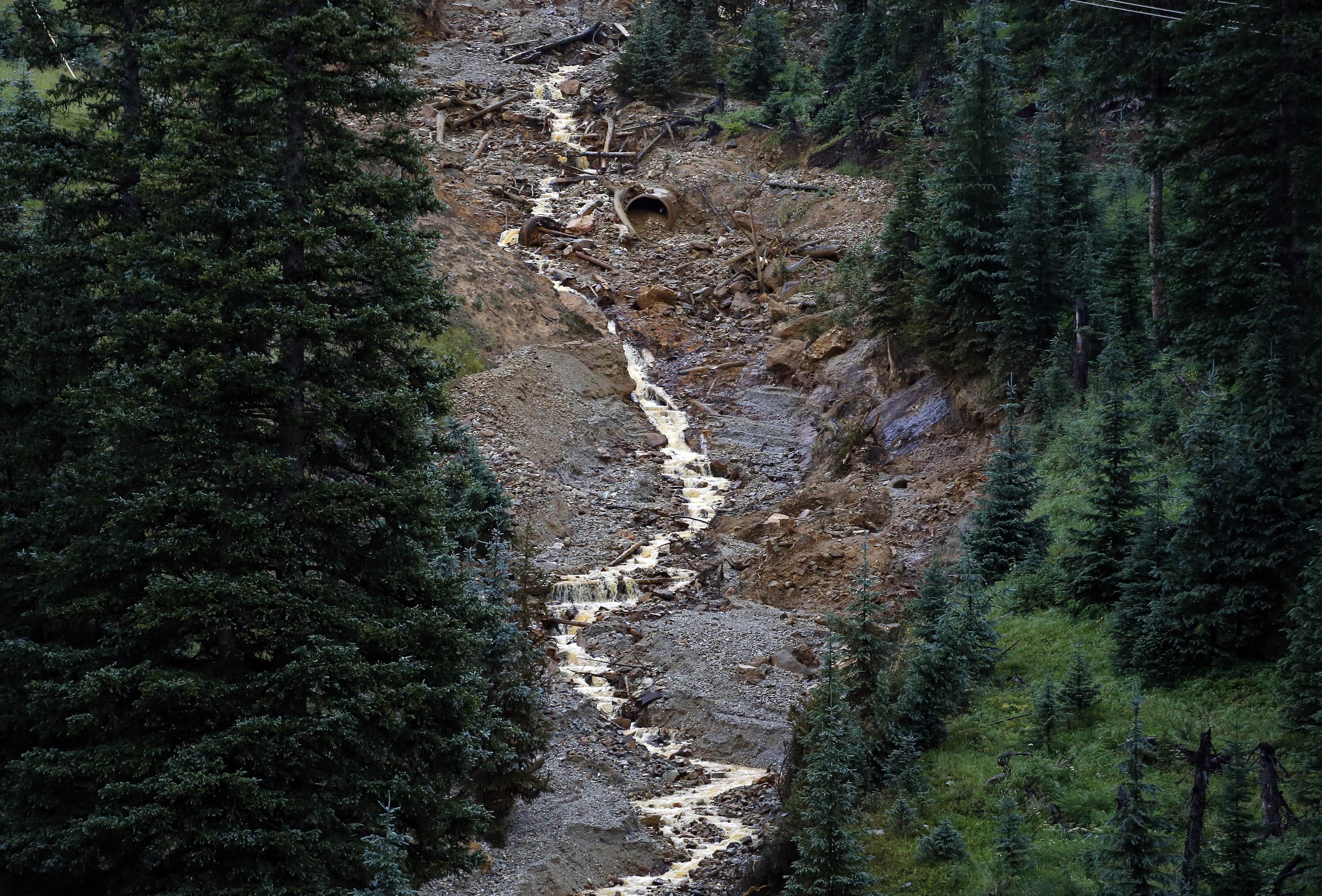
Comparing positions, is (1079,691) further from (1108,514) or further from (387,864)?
(387,864)

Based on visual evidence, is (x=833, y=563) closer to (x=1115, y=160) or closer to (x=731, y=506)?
(x=731, y=506)

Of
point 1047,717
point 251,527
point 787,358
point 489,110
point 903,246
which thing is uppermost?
point 489,110

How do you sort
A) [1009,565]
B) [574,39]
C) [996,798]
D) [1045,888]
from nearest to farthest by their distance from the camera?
1. [1045,888]
2. [996,798]
3. [1009,565]
4. [574,39]

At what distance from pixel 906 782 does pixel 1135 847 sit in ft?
18.3

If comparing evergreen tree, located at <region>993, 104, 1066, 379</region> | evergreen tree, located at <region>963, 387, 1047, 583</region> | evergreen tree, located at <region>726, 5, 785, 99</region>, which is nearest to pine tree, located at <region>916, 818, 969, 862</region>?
evergreen tree, located at <region>963, 387, 1047, 583</region>

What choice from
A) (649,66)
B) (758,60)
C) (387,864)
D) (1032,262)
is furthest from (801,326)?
(387,864)

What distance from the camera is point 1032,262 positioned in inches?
1036

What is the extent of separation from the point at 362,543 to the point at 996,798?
9230 millimetres

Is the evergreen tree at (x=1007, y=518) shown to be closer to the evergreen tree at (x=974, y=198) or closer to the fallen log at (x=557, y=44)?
the evergreen tree at (x=974, y=198)

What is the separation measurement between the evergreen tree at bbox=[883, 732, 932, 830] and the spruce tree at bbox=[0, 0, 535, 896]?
5.94 meters

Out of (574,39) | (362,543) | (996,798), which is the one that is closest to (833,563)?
(996,798)

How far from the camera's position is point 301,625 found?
10.7m

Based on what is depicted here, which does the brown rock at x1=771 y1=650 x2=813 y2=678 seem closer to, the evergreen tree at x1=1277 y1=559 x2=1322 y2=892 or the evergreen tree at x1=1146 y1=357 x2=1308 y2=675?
the evergreen tree at x1=1146 y1=357 x2=1308 y2=675

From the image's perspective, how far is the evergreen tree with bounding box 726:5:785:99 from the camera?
175ft
